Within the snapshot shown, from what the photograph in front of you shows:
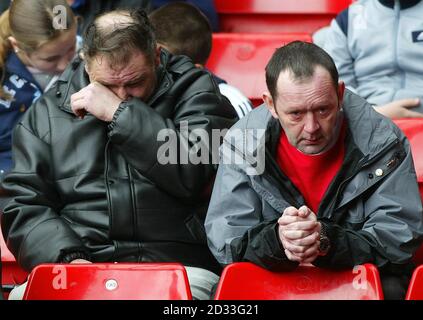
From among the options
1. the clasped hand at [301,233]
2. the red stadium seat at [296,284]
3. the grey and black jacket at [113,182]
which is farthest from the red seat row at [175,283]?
the grey and black jacket at [113,182]

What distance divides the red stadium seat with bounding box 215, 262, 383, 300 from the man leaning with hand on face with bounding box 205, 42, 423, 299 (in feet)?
0.12

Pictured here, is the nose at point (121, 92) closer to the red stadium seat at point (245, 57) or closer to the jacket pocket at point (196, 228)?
the jacket pocket at point (196, 228)

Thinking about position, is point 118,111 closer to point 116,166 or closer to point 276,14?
point 116,166

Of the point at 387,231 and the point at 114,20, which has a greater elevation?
the point at 114,20

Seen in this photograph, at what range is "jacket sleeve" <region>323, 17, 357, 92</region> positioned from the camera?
15.3 ft

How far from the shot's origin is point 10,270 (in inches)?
151

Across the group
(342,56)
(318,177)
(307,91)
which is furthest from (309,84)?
(342,56)

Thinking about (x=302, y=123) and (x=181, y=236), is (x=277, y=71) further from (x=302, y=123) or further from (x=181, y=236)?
(x=181, y=236)

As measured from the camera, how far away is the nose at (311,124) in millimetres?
3166

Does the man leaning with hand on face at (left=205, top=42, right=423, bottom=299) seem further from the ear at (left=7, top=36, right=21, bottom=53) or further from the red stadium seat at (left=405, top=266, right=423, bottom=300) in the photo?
the ear at (left=7, top=36, right=21, bottom=53)

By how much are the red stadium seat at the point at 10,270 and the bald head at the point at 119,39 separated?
817 mm

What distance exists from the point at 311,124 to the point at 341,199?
26 cm

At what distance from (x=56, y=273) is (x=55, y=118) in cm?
75

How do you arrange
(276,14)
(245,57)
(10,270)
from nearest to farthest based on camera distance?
(10,270) → (245,57) → (276,14)
